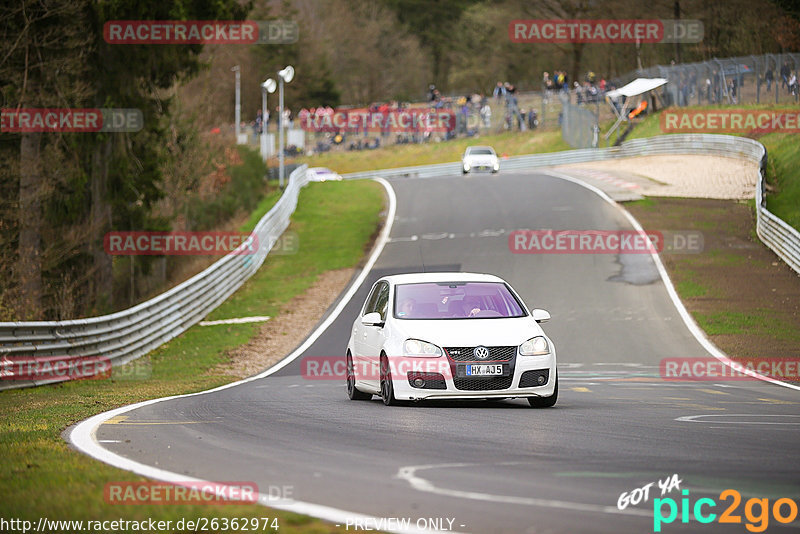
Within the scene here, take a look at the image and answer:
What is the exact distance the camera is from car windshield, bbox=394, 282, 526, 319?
12.9 meters

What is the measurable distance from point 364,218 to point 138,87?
14267mm

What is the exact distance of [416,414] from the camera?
36.4 ft

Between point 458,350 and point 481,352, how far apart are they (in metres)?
0.25

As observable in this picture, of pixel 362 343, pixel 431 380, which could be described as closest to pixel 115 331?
pixel 362 343

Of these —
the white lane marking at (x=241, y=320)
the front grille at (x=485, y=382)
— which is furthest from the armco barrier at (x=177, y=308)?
the front grille at (x=485, y=382)

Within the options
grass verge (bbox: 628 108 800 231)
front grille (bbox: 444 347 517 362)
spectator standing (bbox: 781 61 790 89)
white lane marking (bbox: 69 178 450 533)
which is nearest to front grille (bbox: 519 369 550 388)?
front grille (bbox: 444 347 517 362)

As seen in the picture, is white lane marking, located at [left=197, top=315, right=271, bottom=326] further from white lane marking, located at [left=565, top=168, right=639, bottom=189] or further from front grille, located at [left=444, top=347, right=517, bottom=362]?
white lane marking, located at [left=565, top=168, right=639, bottom=189]

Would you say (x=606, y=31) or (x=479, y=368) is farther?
(x=606, y=31)

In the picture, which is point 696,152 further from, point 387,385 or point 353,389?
point 387,385

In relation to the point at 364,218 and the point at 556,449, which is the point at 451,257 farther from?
the point at 556,449

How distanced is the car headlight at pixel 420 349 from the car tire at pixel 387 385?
35 centimetres

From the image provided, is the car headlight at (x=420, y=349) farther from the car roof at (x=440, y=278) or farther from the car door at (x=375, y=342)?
the car roof at (x=440, y=278)

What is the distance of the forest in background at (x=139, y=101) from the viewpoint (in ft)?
96.4

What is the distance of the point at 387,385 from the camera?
12.3 meters
